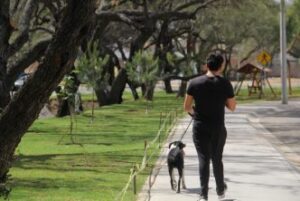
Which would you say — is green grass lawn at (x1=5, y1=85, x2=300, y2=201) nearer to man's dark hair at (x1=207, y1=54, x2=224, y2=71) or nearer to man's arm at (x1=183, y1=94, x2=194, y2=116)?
man's arm at (x1=183, y1=94, x2=194, y2=116)

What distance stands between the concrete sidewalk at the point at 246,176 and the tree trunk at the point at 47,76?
374 centimetres

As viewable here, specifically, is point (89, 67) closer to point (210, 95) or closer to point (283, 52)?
point (283, 52)

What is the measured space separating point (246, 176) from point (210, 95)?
360 centimetres

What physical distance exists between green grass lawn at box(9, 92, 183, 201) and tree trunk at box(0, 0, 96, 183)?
3.75m

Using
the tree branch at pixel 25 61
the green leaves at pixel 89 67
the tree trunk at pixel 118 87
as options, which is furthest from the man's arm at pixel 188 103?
the tree trunk at pixel 118 87

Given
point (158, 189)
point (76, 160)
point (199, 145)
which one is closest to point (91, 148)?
point (76, 160)

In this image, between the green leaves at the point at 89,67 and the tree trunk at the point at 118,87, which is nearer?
the green leaves at the point at 89,67

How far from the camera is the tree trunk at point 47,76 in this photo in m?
6.21

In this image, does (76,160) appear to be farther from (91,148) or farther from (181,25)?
(181,25)

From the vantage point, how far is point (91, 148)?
1825 centimetres

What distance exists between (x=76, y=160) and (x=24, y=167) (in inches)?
51.2

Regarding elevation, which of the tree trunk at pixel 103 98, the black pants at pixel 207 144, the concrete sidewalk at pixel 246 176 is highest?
the black pants at pixel 207 144

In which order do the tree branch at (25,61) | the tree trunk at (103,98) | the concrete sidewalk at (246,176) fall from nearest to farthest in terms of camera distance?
the concrete sidewalk at (246,176) → the tree branch at (25,61) → the tree trunk at (103,98)

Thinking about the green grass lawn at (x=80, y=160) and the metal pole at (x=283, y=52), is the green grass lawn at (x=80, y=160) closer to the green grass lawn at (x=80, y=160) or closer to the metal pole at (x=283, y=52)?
the green grass lawn at (x=80, y=160)
